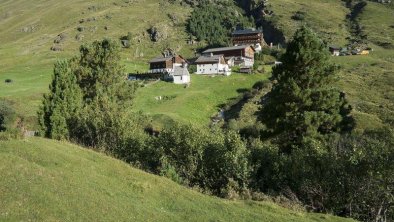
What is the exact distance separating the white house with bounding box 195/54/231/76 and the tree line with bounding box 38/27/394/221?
75524mm

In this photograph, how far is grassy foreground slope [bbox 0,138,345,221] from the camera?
19.3 metres

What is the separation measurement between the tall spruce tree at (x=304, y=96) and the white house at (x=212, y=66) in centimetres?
7869

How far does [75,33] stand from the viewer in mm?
197500

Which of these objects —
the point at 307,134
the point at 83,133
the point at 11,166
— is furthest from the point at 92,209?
the point at 83,133

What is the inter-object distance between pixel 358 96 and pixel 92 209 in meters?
71.8

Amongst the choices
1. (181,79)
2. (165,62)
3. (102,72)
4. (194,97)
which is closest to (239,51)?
(165,62)

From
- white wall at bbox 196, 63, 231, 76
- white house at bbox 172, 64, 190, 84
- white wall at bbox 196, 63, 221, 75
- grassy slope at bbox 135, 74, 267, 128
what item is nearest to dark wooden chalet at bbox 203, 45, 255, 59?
white wall at bbox 196, 63, 231, 76

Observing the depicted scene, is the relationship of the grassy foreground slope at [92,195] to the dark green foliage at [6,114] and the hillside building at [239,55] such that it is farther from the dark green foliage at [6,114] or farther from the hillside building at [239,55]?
the hillside building at [239,55]

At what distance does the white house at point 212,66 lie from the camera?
124863 mm

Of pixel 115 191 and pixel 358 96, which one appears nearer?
pixel 115 191

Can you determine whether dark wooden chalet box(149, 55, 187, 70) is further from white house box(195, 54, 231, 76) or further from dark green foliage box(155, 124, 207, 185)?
dark green foliage box(155, 124, 207, 185)

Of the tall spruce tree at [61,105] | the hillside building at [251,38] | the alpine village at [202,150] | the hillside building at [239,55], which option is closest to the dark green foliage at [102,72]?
the alpine village at [202,150]

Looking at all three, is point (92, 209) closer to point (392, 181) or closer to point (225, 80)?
point (392, 181)

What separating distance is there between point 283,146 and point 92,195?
2584cm
